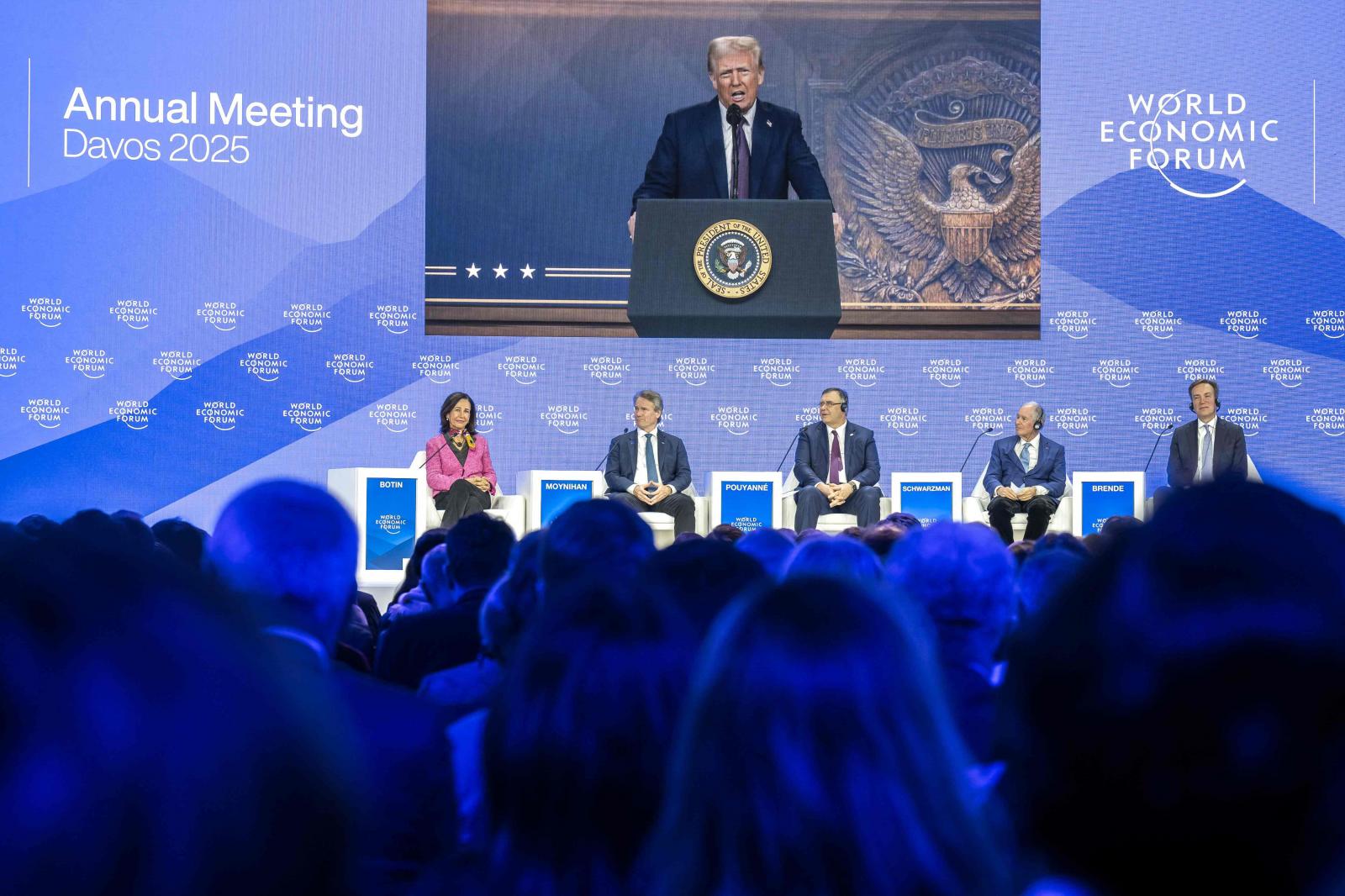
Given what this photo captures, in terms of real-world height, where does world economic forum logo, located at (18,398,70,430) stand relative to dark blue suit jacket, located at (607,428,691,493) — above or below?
above

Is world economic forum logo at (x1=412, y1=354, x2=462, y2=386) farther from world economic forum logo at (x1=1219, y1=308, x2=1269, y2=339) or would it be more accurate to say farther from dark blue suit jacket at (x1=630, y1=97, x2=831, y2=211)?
world economic forum logo at (x1=1219, y1=308, x2=1269, y2=339)

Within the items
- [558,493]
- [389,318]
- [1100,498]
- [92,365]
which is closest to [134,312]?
[92,365]

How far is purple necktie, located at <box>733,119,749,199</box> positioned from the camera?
9.34m

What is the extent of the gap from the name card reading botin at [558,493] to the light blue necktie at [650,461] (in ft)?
2.20

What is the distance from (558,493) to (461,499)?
0.63 meters

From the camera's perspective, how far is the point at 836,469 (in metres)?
9.25

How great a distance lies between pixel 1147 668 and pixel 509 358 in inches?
403

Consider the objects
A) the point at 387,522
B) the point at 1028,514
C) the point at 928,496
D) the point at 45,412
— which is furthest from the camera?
the point at 45,412

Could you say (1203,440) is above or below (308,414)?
below

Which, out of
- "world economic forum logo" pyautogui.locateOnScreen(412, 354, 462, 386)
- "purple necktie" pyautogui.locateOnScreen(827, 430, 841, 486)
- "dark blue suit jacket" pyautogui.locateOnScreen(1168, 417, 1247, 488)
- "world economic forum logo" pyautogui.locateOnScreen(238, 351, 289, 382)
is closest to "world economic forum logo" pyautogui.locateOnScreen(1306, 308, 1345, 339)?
"dark blue suit jacket" pyautogui.locateOnScreen(1168, 417, 1247, 488)

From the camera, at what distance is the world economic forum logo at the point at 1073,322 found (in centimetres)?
1101

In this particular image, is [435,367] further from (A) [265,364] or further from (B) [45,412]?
(B) [45,412]

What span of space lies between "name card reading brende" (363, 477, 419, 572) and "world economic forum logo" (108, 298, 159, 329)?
132 inches

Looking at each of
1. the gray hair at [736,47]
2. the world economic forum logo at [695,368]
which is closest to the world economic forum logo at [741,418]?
the world economic forum logo at [695,368]
